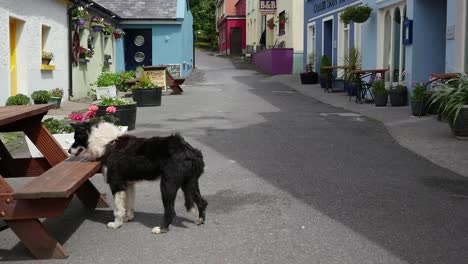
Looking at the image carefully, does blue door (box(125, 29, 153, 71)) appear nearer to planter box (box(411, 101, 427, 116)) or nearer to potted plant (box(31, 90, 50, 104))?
potted plant (box(31, 90, 50, 104))

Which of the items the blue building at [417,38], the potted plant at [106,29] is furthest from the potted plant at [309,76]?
the potted plant at [106,29]

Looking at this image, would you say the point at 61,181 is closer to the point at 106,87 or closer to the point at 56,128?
the point at 56,128

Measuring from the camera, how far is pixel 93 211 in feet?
18.5

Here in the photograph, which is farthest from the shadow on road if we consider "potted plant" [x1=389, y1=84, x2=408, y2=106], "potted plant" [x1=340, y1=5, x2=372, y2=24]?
"potted plant" [x1=340, y1=5, x2=372, y2=24]

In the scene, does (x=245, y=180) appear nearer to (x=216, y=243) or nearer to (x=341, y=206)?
(x=341, y=206)

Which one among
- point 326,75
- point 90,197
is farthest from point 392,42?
point 90,197

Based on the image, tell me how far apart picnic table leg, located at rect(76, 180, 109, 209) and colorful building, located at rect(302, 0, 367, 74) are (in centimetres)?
1443

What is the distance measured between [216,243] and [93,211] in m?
1.54

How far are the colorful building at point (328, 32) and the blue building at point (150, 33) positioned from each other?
212 inches

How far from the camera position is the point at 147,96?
16.1m

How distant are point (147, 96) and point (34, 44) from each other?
315 cm

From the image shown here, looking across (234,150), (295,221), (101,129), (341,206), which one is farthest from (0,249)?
(234,150)

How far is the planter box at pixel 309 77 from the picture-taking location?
2412cm

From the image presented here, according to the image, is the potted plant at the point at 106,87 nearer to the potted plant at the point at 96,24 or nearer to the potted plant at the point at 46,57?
the potted plant at the point at 46,57
